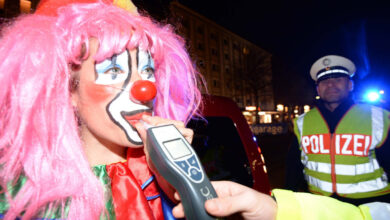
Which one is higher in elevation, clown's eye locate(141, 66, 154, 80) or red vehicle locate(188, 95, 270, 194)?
clown's eye locate(141, 66, 154, 80)

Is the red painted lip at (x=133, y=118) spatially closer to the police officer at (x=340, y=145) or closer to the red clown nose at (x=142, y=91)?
the red clown nose at (x=142, y=91)

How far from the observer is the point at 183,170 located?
0.74m

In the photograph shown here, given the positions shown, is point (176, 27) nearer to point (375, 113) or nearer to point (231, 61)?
point (375, 113)

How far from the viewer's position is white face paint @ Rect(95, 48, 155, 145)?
3.52 feet

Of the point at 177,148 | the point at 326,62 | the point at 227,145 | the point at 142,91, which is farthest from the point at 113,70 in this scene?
the point at 326,62

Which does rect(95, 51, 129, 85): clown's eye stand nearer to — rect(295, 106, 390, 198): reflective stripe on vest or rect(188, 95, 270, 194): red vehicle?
rect(188, 95, 270, 194): red vehicle

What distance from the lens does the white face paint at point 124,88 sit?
3.52 feet

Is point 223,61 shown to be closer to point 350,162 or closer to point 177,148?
point 350,162

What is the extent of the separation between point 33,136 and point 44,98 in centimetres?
18

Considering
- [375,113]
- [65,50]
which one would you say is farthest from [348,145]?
[65,50]

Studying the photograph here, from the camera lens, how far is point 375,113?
7.44 feet

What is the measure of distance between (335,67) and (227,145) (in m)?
1.50

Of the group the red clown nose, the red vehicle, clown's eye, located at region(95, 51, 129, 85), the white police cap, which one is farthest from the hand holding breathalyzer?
the white police cap

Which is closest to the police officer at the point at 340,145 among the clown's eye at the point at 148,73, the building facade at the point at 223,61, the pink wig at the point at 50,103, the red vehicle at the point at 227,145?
the red vehicle at the point at 227,145
